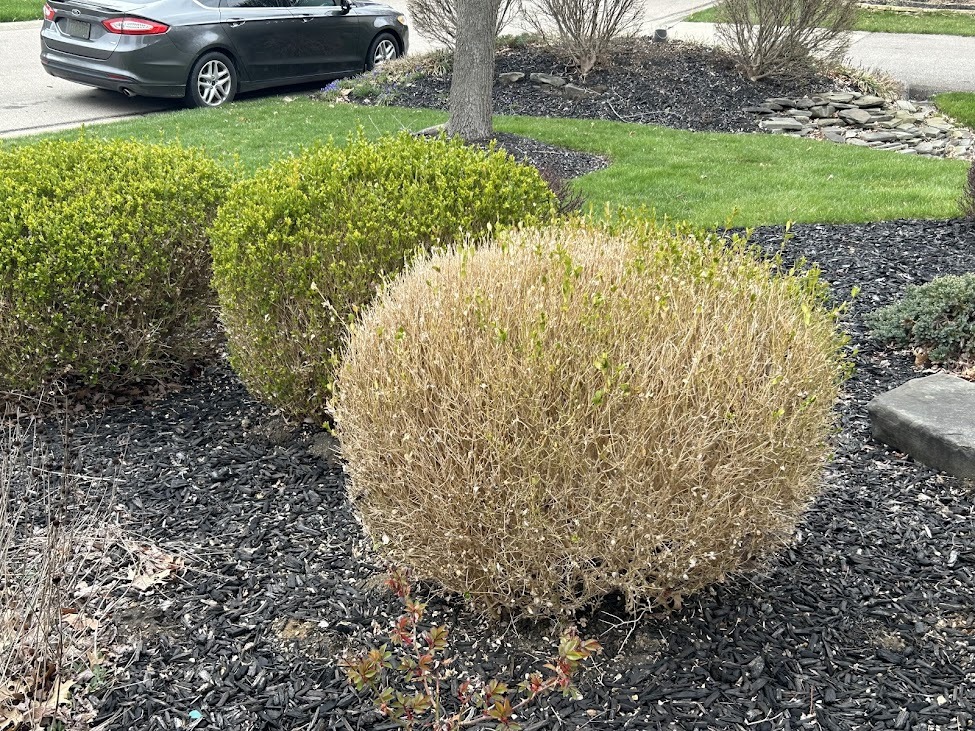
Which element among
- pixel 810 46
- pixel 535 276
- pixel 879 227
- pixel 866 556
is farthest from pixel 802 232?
pixel 810 46

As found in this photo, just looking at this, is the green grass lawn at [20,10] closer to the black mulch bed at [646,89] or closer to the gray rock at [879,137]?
the black mulch bed at [646,89]

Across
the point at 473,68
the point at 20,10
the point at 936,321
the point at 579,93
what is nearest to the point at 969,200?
the point at 936,321

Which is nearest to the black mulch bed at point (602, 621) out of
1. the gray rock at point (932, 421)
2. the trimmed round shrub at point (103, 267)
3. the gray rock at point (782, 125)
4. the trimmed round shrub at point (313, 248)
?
the gray rock at point (932, 421)

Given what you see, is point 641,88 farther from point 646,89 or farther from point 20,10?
point 20,10

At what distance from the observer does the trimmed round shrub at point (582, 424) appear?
2754 millimetres

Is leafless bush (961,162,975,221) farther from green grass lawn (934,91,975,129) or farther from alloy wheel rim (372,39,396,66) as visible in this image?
alloy wheel rim (372,39,396,66)

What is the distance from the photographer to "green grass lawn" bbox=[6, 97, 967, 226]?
8.20 m

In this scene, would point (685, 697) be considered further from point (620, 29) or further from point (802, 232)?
point (620, 29)

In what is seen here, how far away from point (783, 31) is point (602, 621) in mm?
11931

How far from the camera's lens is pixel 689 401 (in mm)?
2777

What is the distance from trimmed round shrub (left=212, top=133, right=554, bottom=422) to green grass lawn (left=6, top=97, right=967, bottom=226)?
3.25m

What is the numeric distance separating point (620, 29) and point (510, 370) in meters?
12.0

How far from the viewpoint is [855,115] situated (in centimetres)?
1213

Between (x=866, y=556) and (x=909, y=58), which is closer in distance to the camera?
(x=866, y=556)
